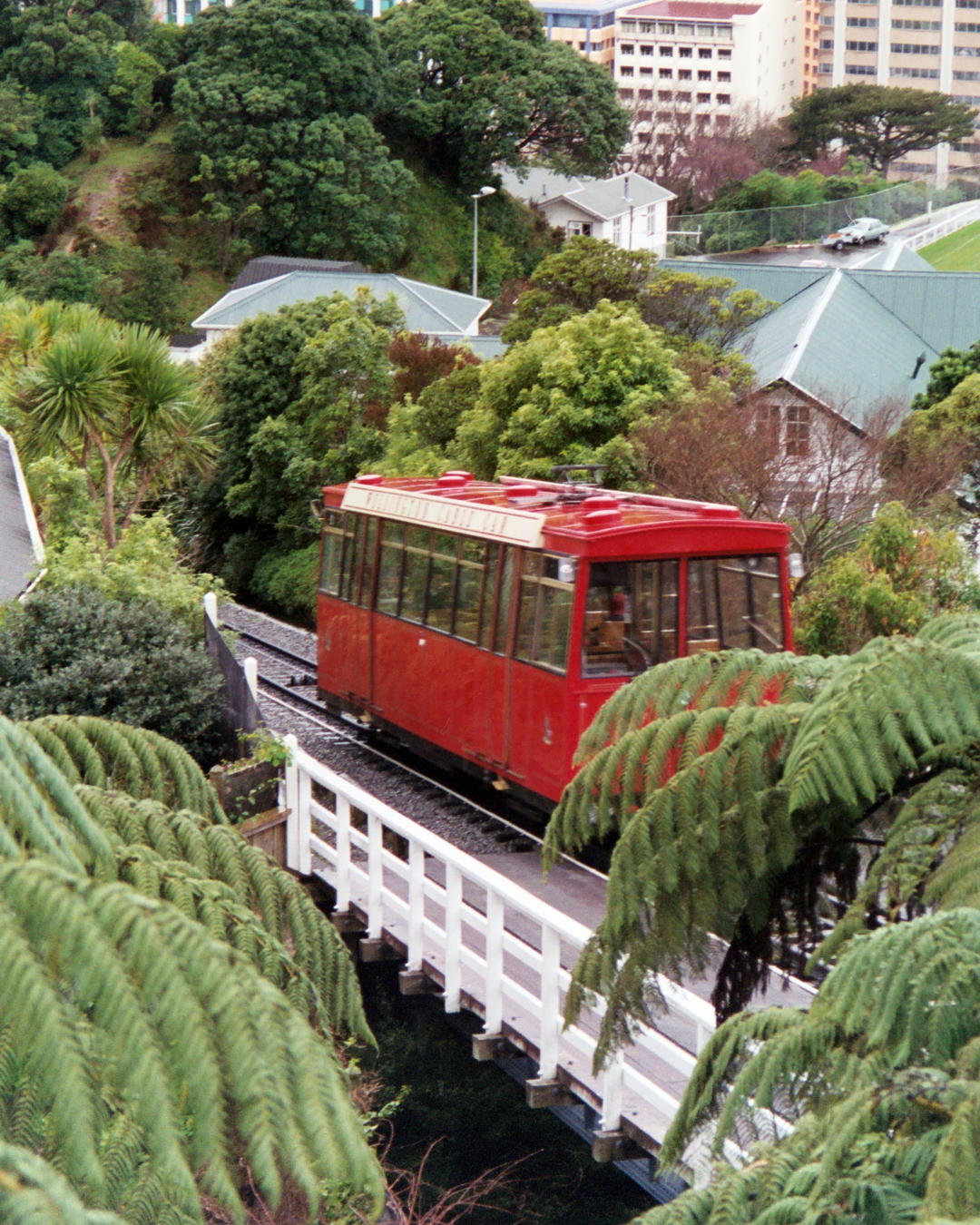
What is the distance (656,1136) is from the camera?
7.96 metres

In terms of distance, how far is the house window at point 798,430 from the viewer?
21812mm

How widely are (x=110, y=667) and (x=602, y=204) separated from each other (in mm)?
67364

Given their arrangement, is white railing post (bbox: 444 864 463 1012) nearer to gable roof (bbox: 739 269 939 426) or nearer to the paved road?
gable roof (bbox: 739 269 939 426)

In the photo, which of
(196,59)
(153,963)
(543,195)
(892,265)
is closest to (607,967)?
(153,963)

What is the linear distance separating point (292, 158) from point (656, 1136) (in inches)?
2290

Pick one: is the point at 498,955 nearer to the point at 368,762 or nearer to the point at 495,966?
the point at 495,966

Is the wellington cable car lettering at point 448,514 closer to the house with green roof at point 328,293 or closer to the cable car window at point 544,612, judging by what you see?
the cable car window at point 544,612

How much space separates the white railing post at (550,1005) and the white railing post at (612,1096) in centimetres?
40

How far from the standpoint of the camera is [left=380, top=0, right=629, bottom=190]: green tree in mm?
67312

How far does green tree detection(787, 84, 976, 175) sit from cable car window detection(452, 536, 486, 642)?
9255 cm

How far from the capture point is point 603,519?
12.2m

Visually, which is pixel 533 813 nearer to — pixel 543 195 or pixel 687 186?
pixel 543 195

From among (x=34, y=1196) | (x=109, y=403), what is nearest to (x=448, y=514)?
(x=109, y=403)

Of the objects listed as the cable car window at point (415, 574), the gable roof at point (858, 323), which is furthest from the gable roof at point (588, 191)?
the cable car window at point (415, 574)
